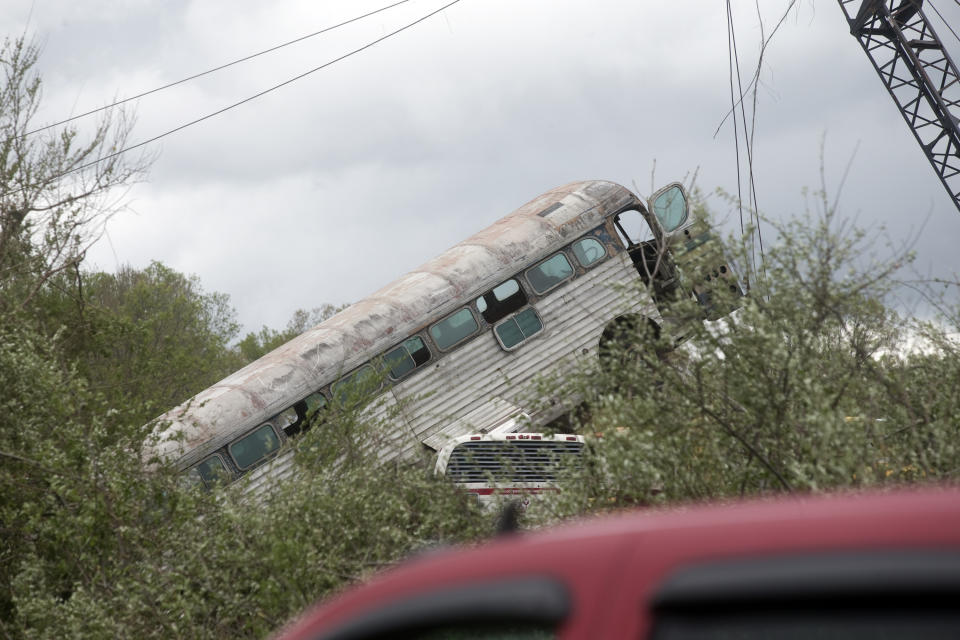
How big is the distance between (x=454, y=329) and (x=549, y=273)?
1.98m

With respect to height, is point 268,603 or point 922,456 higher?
point 268,603

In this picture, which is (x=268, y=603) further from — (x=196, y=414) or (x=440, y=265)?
(x=440, y=265)

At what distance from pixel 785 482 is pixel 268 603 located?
12.5 ft

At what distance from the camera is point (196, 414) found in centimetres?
1359

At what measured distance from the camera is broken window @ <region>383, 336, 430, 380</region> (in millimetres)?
14406

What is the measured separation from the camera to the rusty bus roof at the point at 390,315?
13.6 meters

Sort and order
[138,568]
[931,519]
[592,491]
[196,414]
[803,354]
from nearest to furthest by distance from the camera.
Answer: [931,519]
[803,354]
[592,491]
[138,568]
[196,414]

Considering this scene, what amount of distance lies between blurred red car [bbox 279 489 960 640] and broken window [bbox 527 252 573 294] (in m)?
14.0

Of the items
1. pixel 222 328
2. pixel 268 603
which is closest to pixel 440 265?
pixel 268 603

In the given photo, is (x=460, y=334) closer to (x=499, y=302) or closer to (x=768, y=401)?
(x=499, y=302)

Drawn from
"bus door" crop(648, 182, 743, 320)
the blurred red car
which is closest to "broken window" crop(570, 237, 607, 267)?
"bus door" crop(648, 182, 743, 320)

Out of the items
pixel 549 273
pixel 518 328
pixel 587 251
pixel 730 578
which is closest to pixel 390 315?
pixel 518 328

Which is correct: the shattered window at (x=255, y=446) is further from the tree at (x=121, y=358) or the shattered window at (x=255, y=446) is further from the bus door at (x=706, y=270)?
the bus door at (x=706, y=270)

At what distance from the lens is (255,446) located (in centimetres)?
1368
